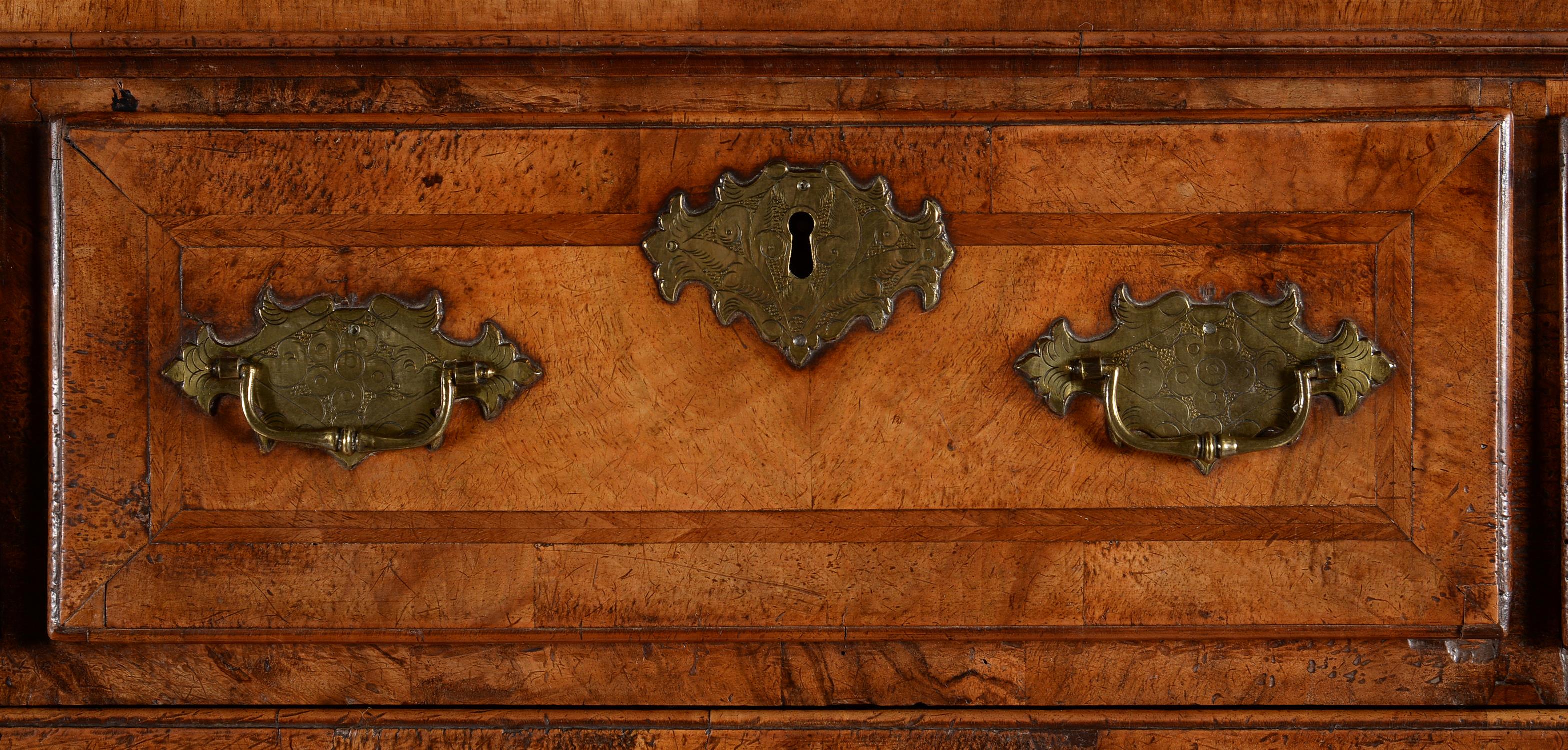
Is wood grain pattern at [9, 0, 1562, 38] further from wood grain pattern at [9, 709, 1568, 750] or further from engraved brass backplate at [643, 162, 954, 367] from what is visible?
wood grain pattern at [9, 709, 1568, 750]

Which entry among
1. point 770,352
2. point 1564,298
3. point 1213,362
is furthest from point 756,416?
point 1564,298

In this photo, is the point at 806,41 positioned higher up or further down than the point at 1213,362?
higher up

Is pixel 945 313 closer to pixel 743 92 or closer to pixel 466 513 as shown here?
pixel 743 92

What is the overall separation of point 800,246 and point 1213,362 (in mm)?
296

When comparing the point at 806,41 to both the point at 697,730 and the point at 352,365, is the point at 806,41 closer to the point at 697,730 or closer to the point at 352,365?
the point at 352,365

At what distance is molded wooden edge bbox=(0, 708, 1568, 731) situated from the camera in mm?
650

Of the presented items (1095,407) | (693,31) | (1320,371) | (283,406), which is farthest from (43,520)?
(1320,371)

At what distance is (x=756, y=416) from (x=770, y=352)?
46 mm

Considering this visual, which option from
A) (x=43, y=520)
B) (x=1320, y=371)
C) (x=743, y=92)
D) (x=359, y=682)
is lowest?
(x=359, y=682)

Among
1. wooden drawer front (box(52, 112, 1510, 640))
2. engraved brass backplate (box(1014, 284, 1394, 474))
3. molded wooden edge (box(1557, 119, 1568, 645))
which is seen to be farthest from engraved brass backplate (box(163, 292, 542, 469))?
molded wooden edge (box(1557, 119, 1568, 645))

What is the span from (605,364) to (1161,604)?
43cm

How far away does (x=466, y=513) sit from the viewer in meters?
0.64

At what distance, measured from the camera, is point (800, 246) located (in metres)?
0.63

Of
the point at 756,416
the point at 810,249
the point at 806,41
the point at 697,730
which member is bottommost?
the point at 697,730
